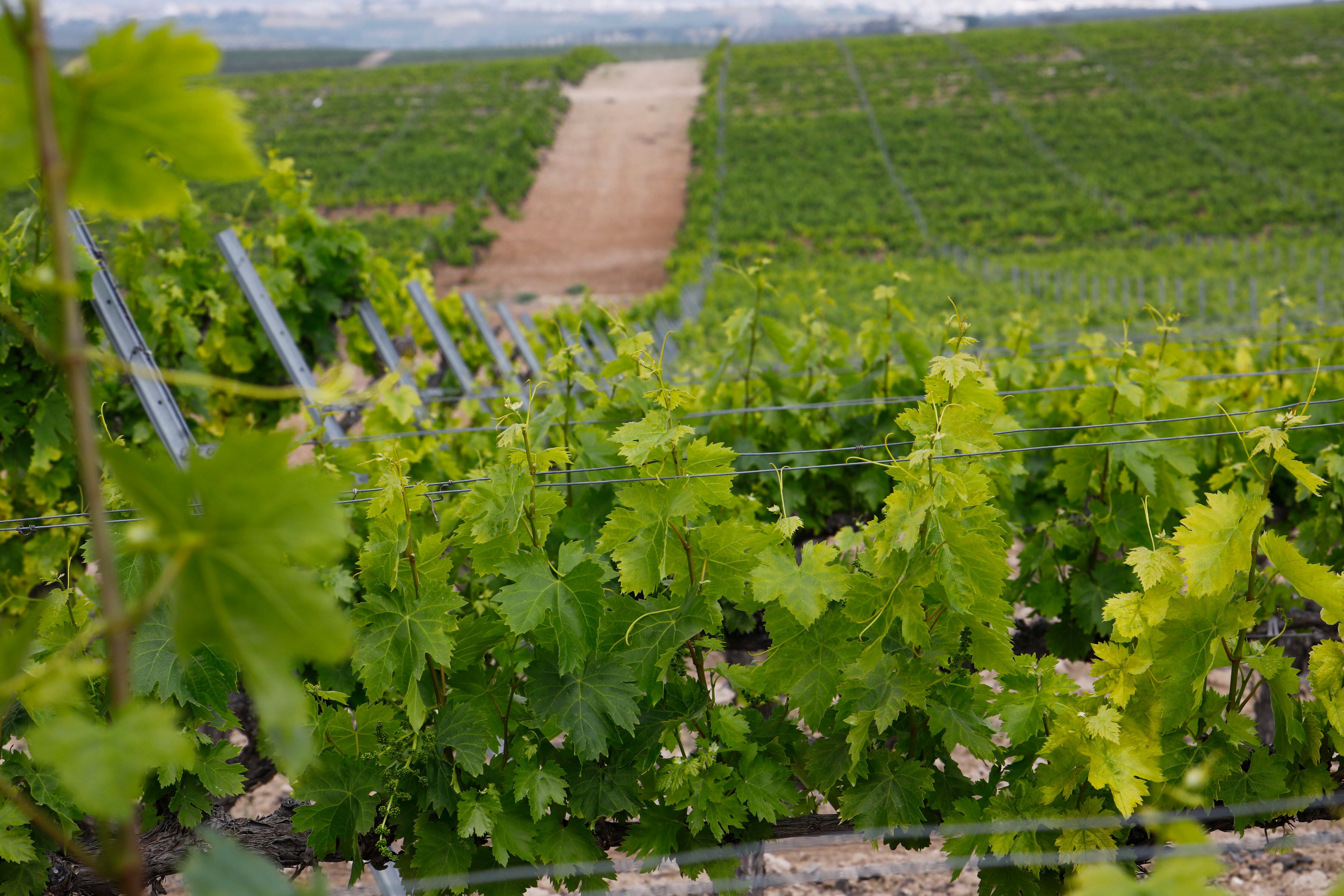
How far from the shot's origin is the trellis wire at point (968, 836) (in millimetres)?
1891

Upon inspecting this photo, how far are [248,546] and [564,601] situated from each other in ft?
4.49

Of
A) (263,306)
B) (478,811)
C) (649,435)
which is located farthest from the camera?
(263,306)

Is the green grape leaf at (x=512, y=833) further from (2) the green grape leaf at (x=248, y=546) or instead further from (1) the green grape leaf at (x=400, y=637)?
(2) the green grape leaf at (x=248, y=546)

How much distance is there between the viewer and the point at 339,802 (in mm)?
2135

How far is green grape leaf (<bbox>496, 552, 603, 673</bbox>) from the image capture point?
192 cm

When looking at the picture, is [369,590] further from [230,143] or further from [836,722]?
[230,143]

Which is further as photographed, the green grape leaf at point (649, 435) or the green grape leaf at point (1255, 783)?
the green grape leaf at point (1255, 783)

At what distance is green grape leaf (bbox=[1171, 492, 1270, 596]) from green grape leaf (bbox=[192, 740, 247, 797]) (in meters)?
2.37

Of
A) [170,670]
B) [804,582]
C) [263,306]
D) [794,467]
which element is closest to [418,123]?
[263,306]

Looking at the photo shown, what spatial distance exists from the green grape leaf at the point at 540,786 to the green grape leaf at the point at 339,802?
1.15 feet

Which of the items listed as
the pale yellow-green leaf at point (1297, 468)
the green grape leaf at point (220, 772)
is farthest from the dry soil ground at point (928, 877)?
the pale yellow-green leaf at point (1297, 468)

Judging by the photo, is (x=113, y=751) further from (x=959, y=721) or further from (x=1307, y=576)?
(x=1307, y=576)

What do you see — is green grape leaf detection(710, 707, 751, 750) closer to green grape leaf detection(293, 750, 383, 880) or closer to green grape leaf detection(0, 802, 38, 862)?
green grape leaf detection(293, 750, 383, 880)

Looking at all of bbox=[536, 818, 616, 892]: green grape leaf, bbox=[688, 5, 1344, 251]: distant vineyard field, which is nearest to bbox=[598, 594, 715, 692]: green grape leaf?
bbox=[536, 818, 616, 892]: green grape leaf
